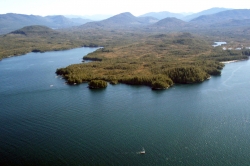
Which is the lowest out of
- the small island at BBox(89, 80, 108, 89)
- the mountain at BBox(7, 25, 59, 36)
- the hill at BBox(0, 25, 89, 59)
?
the small island at BBox(89, 80, 108, 89)

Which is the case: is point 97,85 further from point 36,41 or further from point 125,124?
point 36,41

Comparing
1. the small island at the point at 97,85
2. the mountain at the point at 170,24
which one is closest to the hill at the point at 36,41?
→ the small island at the point at 97,85

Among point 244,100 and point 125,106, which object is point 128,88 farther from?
point 244,100

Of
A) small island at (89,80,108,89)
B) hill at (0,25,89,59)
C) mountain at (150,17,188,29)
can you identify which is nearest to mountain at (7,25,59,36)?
hill at (0,25,89,59)

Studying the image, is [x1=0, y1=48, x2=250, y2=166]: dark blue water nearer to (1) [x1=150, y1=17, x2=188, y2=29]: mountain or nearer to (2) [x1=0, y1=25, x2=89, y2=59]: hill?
(2) [x1=0, y1=25, x2=89, y2=59]: hill

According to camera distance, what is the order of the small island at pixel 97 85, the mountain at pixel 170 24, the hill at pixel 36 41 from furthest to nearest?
the mountain at pixel 170 24 < the hill at pixel 36 41 < the small island at pixel 97 85

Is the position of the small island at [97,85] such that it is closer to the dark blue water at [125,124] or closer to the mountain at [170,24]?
the dark blue water at [125,124]

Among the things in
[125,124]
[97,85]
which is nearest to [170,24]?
[97,85]

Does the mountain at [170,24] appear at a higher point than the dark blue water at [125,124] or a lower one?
higher
